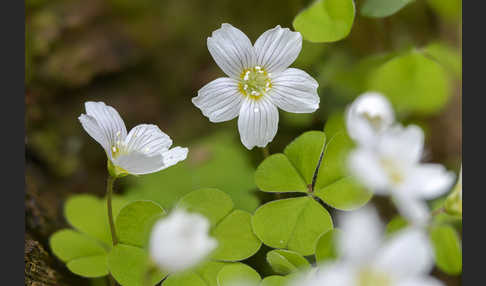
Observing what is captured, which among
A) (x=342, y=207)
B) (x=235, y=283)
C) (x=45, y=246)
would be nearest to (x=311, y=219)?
(x=342, y=207)

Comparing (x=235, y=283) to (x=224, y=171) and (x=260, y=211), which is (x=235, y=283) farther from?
(x=224, y=171)

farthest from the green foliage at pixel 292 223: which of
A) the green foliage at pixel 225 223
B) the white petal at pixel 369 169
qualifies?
the white petal at pixel 369 169

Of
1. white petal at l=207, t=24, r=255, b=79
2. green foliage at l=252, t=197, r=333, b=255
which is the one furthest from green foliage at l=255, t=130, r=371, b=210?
white petal at l=207, t=24, r=255, b=79

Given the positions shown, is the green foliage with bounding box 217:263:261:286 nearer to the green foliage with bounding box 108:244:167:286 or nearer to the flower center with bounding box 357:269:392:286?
the green foliage with bounding box 108:244:167:286

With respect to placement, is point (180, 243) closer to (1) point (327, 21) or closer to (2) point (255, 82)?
(2) point (255, 82)

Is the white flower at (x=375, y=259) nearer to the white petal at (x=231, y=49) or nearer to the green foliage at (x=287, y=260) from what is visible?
the green foliage at (x=287, y=260)
